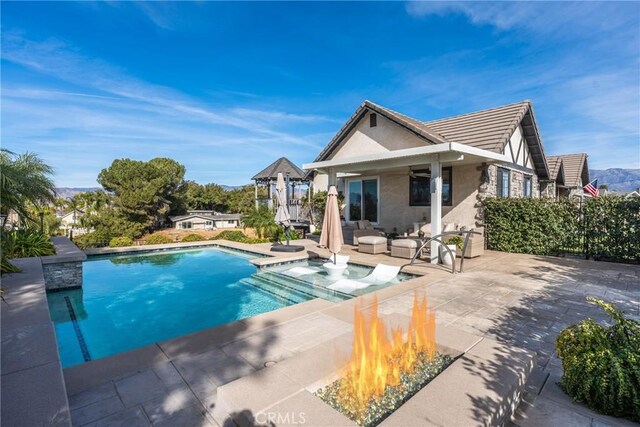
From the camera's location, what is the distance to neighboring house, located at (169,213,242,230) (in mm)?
41375

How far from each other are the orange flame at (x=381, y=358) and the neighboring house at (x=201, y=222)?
3998 cm

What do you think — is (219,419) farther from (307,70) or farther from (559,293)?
(307,70)

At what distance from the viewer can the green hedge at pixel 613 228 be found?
932 centimetres

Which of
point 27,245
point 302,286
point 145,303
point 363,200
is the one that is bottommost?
point 145,303

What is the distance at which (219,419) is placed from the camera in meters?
2.71

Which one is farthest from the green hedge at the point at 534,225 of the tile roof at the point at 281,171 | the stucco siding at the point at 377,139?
the tile roof at the point at 281,171

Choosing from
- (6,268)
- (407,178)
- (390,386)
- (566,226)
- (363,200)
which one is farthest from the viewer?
(363,200)

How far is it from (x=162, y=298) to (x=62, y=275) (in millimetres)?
3444

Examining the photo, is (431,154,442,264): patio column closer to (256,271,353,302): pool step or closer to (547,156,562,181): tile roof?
(256,271,353,302): pool step

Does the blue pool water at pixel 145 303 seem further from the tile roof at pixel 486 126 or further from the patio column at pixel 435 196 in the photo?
the tile roof at pixel 486 126

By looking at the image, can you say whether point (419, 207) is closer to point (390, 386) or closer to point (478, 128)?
point (478, 128)

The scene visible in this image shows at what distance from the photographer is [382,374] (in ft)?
9.21

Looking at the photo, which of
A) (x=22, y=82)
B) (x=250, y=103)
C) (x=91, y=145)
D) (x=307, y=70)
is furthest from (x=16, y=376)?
(x=91, y=145)

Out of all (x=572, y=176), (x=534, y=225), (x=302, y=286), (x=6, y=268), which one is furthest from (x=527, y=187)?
(x=6, y=268)
